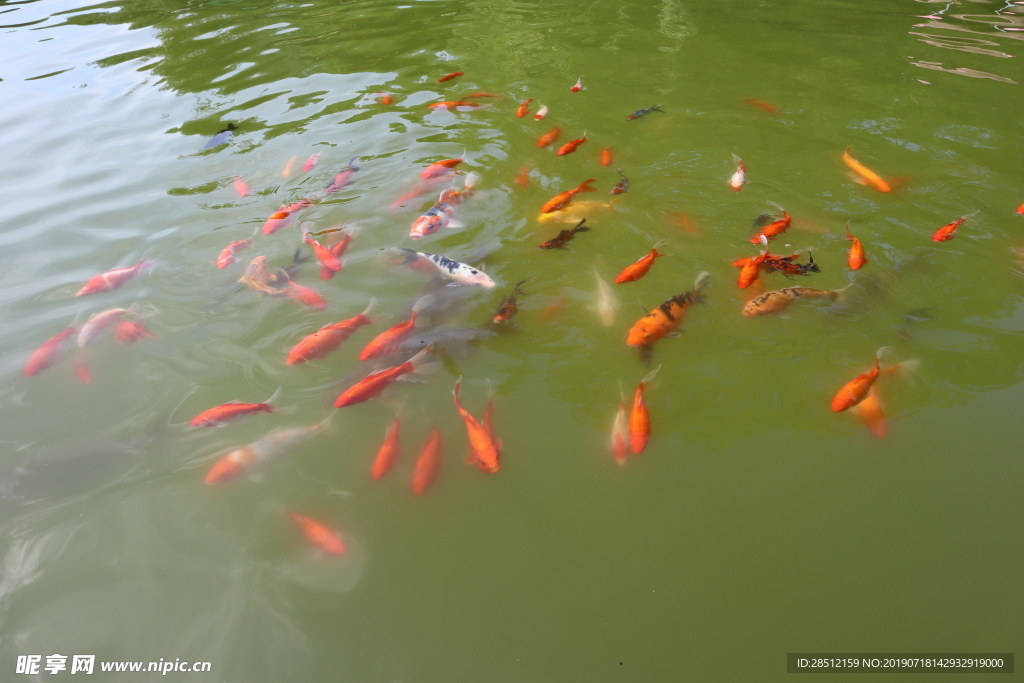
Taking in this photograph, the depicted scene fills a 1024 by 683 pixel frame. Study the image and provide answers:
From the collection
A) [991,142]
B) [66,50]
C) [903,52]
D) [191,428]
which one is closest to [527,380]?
[191,428]

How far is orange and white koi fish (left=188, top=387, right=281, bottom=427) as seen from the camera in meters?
4.03

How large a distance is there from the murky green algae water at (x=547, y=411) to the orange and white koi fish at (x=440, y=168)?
270 mm

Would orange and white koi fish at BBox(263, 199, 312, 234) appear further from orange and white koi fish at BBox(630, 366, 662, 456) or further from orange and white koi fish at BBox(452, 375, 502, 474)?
orange and white koi fish at BBox(630, 366, 662, 456)

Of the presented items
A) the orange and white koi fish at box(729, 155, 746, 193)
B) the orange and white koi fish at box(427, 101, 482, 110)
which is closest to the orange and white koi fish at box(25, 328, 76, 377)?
the orange and white koi fish at box(427, 101, 482, 110)

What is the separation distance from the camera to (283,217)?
20.2ft

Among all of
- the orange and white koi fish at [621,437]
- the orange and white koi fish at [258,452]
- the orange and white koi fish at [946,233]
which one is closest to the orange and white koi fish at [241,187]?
the orange and white koi fish at [258,452]

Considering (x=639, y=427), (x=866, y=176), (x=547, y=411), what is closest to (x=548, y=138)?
(x=866, y=176)

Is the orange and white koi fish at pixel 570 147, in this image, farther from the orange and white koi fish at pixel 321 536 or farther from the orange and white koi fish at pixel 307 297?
the orange and white koi fish at pixel 321 536

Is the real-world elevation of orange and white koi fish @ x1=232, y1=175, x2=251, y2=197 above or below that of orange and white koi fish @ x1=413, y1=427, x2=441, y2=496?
above

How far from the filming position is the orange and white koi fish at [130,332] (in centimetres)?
488

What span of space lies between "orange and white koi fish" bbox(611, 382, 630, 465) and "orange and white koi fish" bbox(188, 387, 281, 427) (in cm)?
245

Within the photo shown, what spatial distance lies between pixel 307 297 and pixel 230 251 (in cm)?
126

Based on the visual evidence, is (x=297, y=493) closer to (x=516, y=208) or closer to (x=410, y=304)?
(x=410, y=304)

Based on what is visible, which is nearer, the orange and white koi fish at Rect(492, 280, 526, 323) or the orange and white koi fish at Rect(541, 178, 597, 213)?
the orange and white koi fish at Rect(492, 280, 526, 323)
